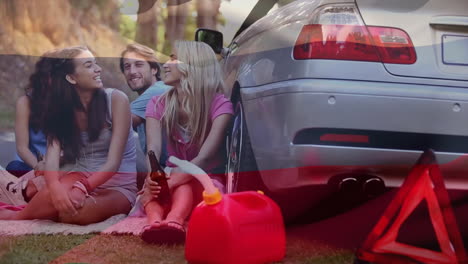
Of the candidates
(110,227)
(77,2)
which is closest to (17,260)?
(110,227)

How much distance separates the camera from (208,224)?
3340mm

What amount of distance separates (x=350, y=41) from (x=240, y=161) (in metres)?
0.75

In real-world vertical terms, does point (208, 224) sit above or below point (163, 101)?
below

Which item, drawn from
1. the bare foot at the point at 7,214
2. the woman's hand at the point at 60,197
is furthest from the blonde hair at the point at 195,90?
the bare foot at the point at 7,214

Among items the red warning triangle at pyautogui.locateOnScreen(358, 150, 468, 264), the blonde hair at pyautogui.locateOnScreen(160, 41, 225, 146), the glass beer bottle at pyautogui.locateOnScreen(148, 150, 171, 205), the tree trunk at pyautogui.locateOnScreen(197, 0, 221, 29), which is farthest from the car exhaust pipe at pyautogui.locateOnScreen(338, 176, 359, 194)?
the tree trunk at pyautogui.locateOnScreen(197, 0, 221, 29)

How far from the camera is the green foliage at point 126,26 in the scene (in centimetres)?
339

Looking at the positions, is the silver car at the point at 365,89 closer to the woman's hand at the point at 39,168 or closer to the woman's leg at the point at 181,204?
the woman's leg at the point at 181,204

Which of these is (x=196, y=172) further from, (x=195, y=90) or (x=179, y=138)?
(x=195, y=90)

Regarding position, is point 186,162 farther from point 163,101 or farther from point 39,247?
point 39,247

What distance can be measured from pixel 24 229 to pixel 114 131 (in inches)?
25.7

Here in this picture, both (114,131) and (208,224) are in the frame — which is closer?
(208,224)

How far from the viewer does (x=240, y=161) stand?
11.5 ft

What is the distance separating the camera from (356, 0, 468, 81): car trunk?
3297 mm

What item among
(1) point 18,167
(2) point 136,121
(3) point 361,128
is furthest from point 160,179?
(3) point 361,128
